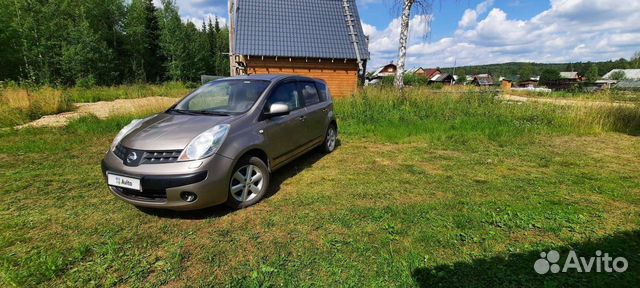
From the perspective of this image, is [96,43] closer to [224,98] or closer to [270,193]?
[224,98]

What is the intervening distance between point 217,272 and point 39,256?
1663mm

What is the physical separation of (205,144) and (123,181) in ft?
3.09

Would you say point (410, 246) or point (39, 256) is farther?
point (410, 246)

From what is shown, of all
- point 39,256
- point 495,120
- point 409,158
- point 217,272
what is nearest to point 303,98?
point 409,158

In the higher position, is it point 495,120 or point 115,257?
point 495,120

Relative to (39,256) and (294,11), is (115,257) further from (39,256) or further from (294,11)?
(294,11)

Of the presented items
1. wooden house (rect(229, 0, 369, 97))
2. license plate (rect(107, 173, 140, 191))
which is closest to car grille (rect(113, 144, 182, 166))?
license plate (rect(107, 173, 140, 191))

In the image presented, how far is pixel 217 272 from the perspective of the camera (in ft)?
8.51

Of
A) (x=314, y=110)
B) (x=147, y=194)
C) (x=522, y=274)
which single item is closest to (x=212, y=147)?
(x=147, y=194)

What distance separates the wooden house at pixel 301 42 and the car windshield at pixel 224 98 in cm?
1164

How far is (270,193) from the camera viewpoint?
427 cm

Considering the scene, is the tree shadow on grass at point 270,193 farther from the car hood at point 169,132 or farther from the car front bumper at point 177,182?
the car hood at point 169,132

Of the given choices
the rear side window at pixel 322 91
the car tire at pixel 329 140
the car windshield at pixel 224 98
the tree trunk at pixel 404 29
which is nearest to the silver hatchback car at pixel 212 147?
the car windshield at pixel 224 98

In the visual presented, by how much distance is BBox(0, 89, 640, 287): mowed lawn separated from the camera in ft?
8.38
